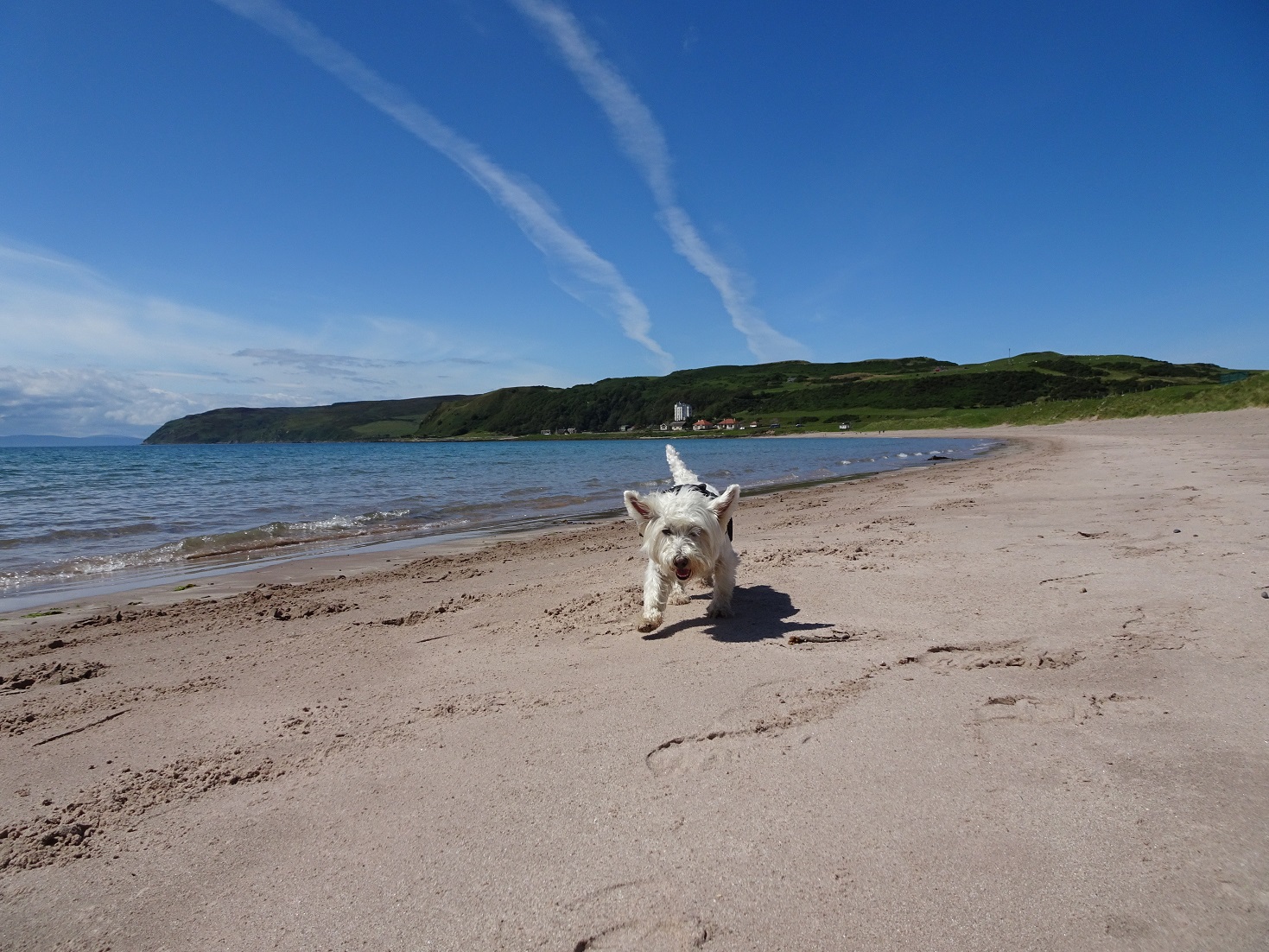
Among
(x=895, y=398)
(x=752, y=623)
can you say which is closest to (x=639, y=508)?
(x=752, y=623)

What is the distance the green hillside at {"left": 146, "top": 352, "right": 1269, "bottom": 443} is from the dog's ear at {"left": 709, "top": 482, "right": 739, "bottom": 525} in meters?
41.5

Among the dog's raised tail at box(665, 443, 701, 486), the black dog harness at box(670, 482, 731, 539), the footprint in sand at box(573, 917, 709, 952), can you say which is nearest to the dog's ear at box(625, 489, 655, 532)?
the black dog harness at box(670, 482, 731, 539)

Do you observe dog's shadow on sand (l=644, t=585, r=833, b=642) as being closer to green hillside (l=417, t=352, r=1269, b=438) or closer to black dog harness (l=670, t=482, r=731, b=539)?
black dog harness (l=670, t=482, r=731, b=539)

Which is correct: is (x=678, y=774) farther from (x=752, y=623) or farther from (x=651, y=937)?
(x=752, y=623)

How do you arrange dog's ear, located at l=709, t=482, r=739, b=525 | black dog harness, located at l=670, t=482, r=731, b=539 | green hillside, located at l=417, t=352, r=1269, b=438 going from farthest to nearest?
1. green hillside, located at l=417, t=352, r=1269, b=438
2. black dog harness, located at l=670, t=482, r=731, b=539
3. dog's ear, located at l=709, t=482, r=739, b=525

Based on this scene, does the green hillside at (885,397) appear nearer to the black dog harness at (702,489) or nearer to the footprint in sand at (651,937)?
the black dog harness at (702,489)

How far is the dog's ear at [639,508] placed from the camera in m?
5.65

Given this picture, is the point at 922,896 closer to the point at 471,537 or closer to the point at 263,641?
the point at 263,641

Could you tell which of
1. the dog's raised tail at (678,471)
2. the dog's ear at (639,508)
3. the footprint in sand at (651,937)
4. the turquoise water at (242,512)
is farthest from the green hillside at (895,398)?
the footprint in sand at (651,937)

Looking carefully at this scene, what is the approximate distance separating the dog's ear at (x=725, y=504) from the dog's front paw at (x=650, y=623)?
3.39ft

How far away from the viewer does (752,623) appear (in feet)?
18.0

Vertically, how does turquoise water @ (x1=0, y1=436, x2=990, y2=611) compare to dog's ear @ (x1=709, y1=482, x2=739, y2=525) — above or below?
below

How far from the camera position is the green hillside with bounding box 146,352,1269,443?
53.2 metres

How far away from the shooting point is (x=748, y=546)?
376 inches
